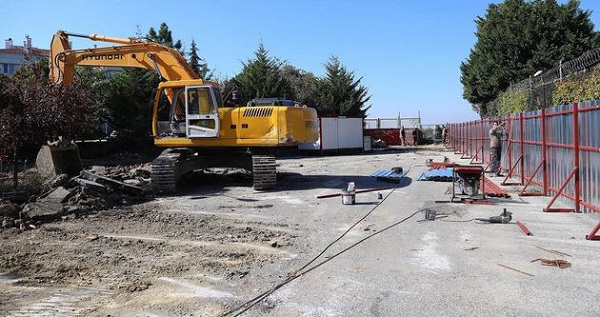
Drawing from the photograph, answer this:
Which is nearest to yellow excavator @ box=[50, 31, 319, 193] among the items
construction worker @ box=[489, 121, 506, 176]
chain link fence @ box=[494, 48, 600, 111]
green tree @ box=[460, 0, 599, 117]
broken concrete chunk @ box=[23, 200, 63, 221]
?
broken concrete chunk @ box=[23, 200, 63, 221]

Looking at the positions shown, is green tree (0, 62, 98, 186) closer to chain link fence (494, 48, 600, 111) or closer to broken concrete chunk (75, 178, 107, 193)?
broken concrete chunk (75, 178, 107, 193)

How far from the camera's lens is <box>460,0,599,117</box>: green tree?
1319 inches

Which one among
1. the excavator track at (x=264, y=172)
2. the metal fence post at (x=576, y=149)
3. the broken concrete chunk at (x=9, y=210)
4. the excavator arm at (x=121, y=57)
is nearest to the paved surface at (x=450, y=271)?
the metal fence post at (x=576, y=149)

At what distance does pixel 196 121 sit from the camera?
15.9 meters

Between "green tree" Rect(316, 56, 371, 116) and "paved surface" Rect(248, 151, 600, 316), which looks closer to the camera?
"paved surface" Rect(248, 151, 600, 316)

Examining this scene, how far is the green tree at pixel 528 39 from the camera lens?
110 ft

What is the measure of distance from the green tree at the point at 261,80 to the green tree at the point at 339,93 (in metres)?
4.83

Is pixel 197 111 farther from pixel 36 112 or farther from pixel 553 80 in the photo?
pixel 553 80

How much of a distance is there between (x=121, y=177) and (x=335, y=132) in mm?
20762

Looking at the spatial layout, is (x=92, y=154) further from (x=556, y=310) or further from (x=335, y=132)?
(x=556, y=310)

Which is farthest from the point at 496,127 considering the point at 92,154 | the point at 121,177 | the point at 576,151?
the point at 92,154

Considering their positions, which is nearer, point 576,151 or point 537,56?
point 576,151

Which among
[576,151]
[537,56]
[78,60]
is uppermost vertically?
[537,56]

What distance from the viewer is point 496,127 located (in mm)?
18016
